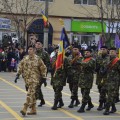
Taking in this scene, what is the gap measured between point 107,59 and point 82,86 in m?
0.99

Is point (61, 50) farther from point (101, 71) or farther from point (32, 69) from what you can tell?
point (32, 69)

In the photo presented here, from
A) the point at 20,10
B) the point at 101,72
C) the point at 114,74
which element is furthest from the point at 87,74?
the point at 20,10

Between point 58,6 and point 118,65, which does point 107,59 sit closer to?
point 118,65

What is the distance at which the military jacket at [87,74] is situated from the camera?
38.9 ft

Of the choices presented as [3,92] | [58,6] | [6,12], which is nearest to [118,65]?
[3,92]

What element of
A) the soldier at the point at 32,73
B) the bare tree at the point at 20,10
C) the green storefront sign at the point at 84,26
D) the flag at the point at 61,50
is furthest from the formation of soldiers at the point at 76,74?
the green storefront sign at the point at 84,26

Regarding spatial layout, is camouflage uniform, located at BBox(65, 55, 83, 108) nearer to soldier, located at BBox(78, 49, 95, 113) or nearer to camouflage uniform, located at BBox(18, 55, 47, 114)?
soldier, located at BBox(78, 49, 95, 113)

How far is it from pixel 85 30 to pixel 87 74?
3462 cm

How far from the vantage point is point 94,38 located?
4716cm

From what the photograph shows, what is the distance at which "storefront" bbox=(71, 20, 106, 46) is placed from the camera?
46.2 m

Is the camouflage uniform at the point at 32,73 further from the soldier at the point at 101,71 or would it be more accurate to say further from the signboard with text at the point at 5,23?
the signboard with text at the point at 5,23

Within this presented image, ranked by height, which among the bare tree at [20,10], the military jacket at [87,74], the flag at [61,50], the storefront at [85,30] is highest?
the bare tree at [20,10]

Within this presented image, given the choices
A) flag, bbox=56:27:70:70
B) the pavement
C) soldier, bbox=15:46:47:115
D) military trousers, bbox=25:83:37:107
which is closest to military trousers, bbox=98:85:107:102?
the pavement

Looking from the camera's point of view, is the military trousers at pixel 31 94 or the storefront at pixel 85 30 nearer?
the military trousers at pixel 31 94
